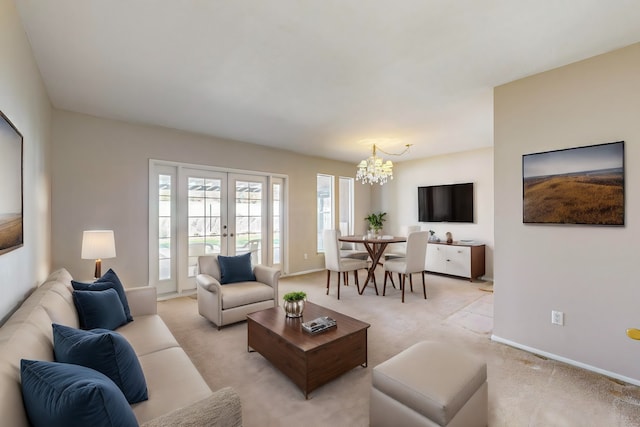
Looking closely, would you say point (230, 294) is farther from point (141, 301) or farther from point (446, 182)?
point (446, 182)

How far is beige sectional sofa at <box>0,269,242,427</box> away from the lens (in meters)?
0.99

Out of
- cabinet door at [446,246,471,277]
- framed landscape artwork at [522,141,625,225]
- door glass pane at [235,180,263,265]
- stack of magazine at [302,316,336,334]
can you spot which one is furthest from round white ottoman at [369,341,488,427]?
cabinet door at [446,246,471,277]

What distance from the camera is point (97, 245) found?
122 inches

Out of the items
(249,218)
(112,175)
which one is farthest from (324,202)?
(112,175)

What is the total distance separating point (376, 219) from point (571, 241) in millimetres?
4643

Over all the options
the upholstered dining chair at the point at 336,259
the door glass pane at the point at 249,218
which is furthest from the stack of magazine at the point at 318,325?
the door glass pane at the point at 249,218

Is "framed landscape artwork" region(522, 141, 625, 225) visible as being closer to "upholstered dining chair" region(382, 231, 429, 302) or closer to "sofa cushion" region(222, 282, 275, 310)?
"upholstered dining chair" region(382, 231, 429, 302)

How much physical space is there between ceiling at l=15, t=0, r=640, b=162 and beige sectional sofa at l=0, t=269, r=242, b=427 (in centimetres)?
183

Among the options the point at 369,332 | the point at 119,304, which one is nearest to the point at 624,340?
the point at 369,332

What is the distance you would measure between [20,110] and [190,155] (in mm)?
2548

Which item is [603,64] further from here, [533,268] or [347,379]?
[347,379]

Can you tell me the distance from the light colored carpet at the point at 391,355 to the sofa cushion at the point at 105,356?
2.60ft

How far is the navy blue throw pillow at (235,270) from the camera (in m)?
3.63

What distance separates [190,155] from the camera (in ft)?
14.9
